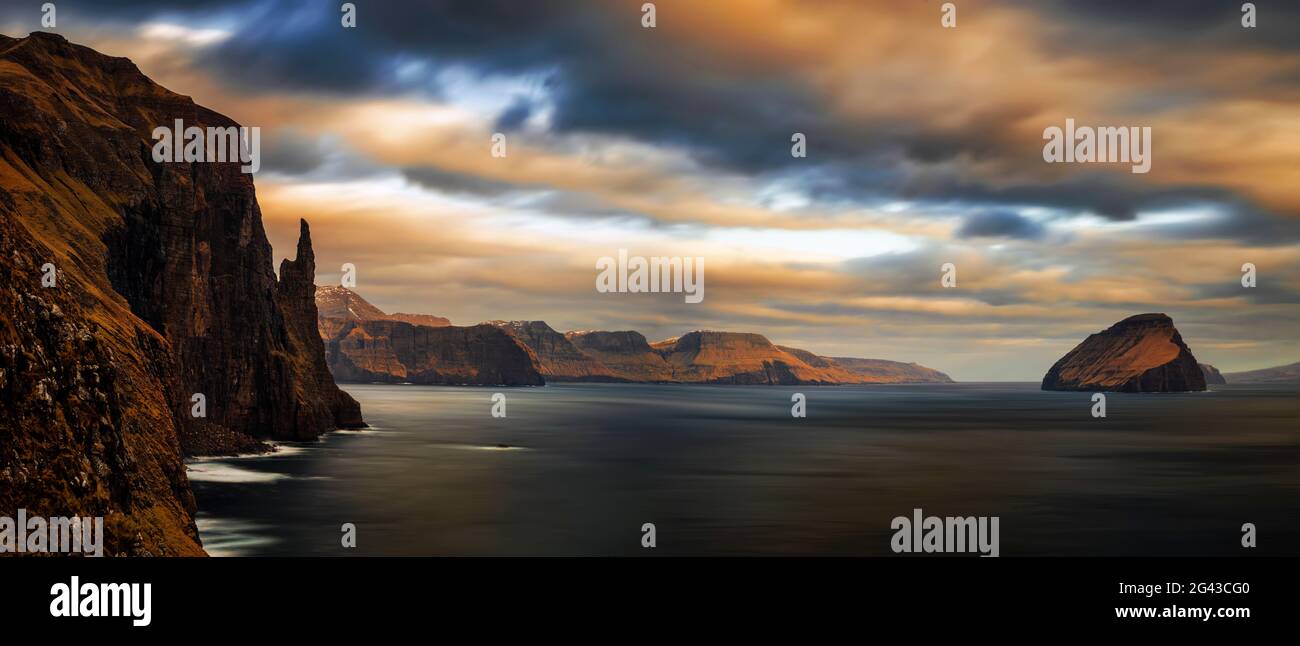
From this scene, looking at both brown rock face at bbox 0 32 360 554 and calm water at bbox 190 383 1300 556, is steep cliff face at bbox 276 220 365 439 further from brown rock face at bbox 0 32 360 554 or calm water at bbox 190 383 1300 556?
calm water at bbox 190 383 1300 556

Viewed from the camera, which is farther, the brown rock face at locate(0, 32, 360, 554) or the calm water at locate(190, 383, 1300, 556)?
the calm water at locate(190, 383, 1300, 556)

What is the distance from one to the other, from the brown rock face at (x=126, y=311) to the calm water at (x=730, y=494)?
856 cm

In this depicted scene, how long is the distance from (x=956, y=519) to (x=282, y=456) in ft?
223

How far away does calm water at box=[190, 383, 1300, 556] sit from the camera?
57.2 metres

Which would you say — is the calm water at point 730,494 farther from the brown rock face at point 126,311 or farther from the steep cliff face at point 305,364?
the brown rock face at point 126,311

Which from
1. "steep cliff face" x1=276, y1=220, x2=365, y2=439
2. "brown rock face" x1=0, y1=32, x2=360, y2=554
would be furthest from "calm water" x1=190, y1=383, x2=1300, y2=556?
"brown rock face" x1=0, y1=32, x2=360, y2=554

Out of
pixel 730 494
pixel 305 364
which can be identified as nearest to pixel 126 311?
pixel 730 494

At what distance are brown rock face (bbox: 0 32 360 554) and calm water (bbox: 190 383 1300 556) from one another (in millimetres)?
8562

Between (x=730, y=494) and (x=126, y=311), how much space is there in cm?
4915

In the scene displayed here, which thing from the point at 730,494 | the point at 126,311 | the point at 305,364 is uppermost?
the point at 126,311

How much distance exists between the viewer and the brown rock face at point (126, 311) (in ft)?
94.8

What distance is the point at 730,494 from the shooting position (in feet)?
263

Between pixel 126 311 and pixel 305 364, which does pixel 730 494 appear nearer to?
pixel 126 311

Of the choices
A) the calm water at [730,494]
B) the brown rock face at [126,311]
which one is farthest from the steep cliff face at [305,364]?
the calm water at [730,494]
